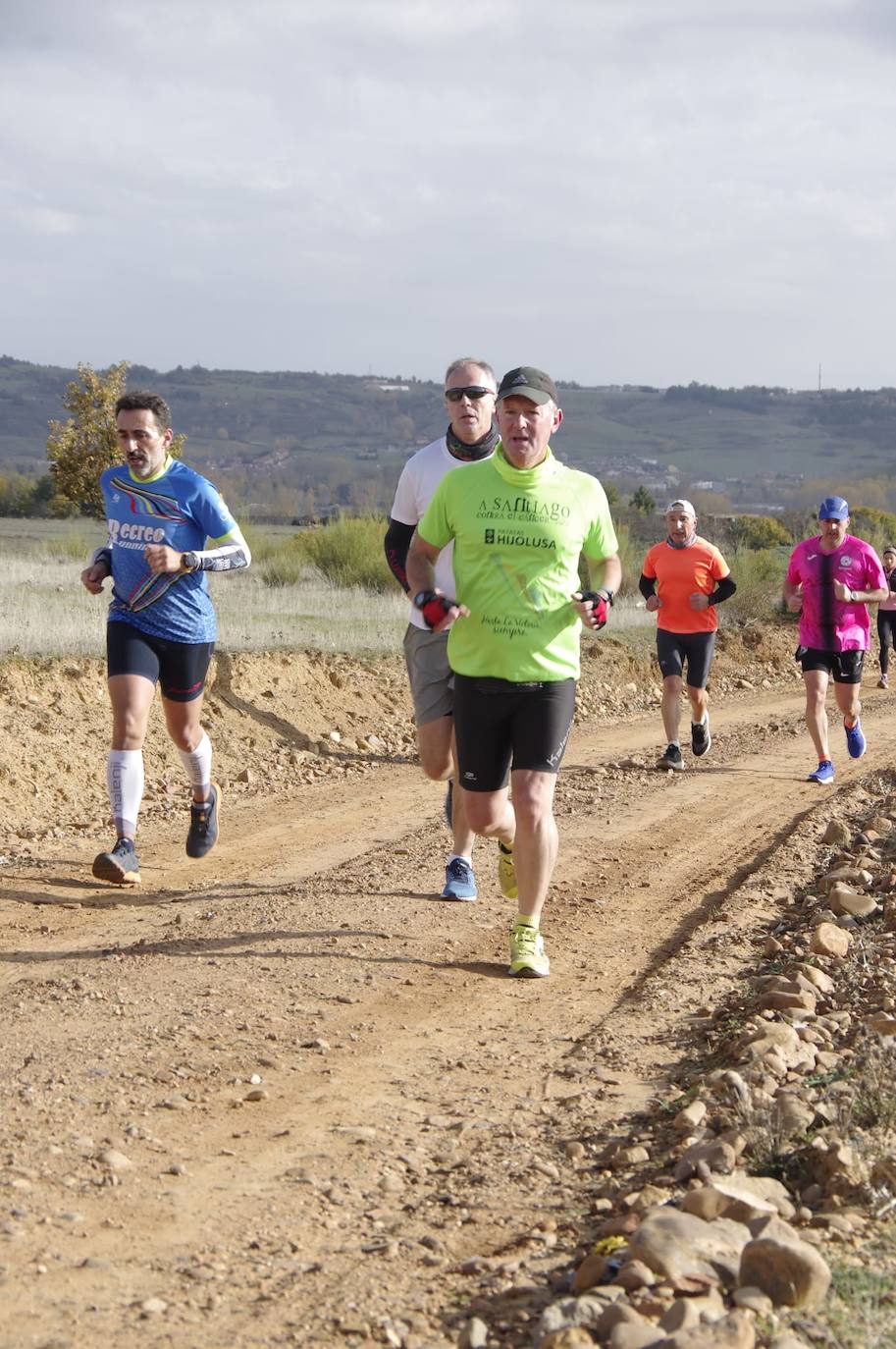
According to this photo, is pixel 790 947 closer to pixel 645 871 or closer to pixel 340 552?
pixel 645 871

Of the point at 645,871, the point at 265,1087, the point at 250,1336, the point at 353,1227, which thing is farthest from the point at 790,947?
the point at 250,1336

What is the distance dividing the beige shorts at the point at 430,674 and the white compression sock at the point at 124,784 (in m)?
1.49

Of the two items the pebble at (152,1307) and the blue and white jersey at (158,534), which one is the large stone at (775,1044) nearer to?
the pebble at (152,1307)

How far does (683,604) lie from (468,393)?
5.89 metres

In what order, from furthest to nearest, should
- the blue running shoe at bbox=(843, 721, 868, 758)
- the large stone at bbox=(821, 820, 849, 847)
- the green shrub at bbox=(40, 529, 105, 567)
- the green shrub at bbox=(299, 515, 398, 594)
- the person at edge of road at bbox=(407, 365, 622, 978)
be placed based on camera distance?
the green shrub at bbox=(40, 529, 105, 567) < the green shrub at bbox=(299, 515, 398, 594) < the blue running shoe at bbox=(843, 721, 868, 758) < the large stone at bbox=(821, 820, 849, 847) < the person at edge of road at bbox=(407, 365, 622, 978)

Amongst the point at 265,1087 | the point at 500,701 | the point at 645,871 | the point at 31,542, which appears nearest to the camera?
the point at 265,1087

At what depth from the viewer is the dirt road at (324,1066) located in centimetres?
348

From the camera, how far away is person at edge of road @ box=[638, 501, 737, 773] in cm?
1217

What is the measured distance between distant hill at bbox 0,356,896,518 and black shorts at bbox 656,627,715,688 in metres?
80.7

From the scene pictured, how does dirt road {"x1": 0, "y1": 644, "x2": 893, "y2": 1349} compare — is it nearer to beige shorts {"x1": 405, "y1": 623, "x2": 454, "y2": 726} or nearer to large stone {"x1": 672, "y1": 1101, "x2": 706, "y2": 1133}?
large stone {"x1": 672, "y1": 1101, "x2": 706, "y2": 1133}

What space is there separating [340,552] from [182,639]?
16320mm

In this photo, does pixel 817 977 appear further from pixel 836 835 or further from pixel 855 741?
pixel 855 741

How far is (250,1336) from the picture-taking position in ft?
10.6

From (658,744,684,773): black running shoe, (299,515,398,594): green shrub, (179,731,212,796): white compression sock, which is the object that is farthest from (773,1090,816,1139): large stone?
(299,515,398,594): green shrub
